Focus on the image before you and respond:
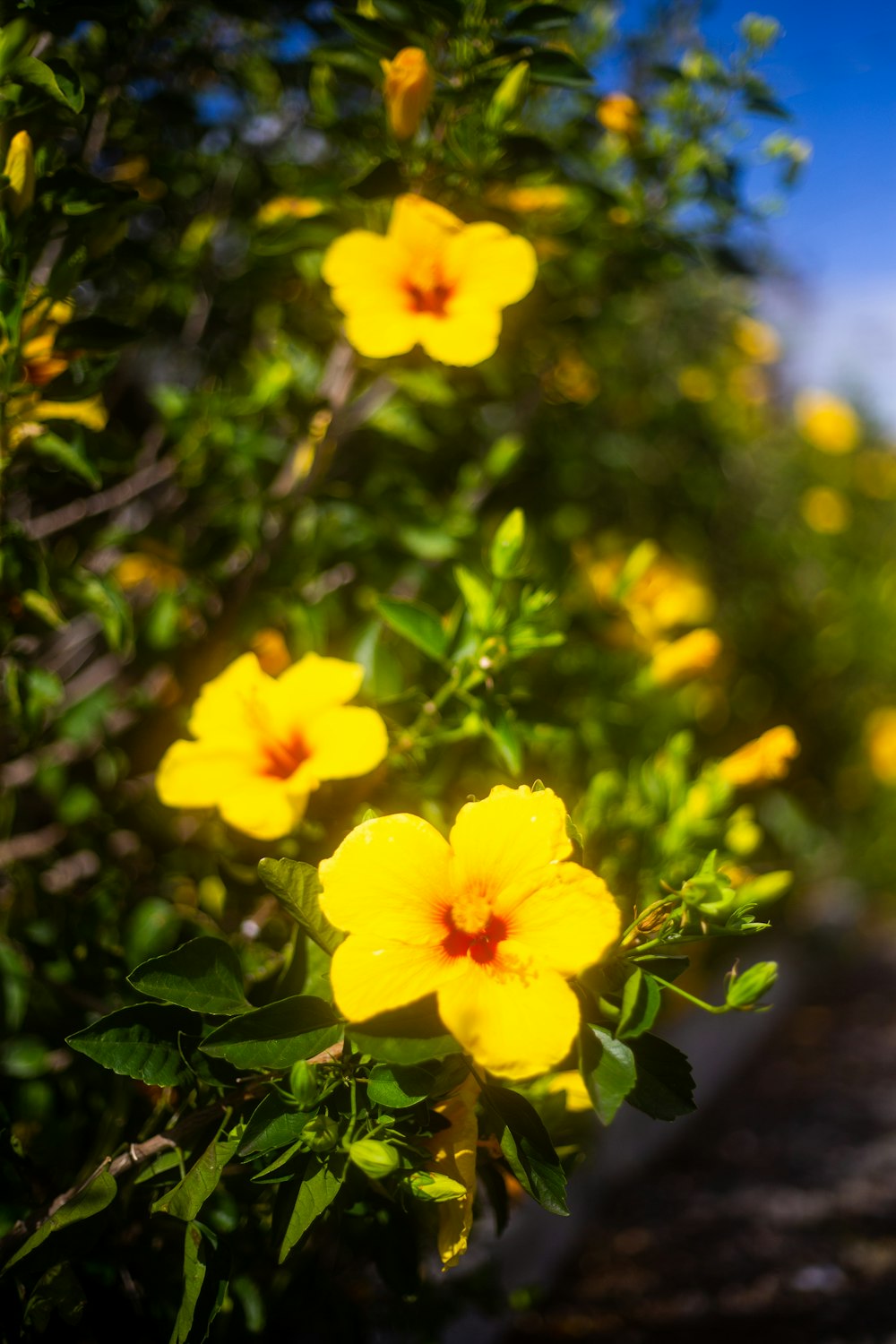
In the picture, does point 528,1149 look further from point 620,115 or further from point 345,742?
point 620,115

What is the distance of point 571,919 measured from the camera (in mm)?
808

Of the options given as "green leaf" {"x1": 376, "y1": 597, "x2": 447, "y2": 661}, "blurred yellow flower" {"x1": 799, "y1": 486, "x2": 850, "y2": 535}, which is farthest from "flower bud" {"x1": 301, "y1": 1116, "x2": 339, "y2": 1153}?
"blurred yellow flower" {"x1": 799, "y1": 486, "x2": 850, "y2": 535}

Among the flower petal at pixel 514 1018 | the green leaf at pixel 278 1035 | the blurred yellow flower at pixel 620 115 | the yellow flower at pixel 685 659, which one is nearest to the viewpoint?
the flower petal at pixel 514 1018

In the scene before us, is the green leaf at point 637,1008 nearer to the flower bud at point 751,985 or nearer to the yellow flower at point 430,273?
the flower bud at point 751,985

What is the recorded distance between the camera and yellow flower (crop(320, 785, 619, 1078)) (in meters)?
0.77

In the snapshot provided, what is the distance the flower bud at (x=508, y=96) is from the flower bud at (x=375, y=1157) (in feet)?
3.97

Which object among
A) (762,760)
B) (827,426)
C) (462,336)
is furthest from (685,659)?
(827,426)

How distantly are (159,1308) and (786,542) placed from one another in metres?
2.93

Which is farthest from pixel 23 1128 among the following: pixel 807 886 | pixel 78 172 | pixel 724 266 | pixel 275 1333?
pixel 807 886

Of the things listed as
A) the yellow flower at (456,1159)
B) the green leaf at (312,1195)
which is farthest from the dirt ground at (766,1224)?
the green leaf at (312,1195)

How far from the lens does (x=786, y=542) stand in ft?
10.5

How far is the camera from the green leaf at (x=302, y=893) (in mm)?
851

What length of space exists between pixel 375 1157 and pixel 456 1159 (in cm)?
14

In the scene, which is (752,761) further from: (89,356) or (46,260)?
(46,260)
